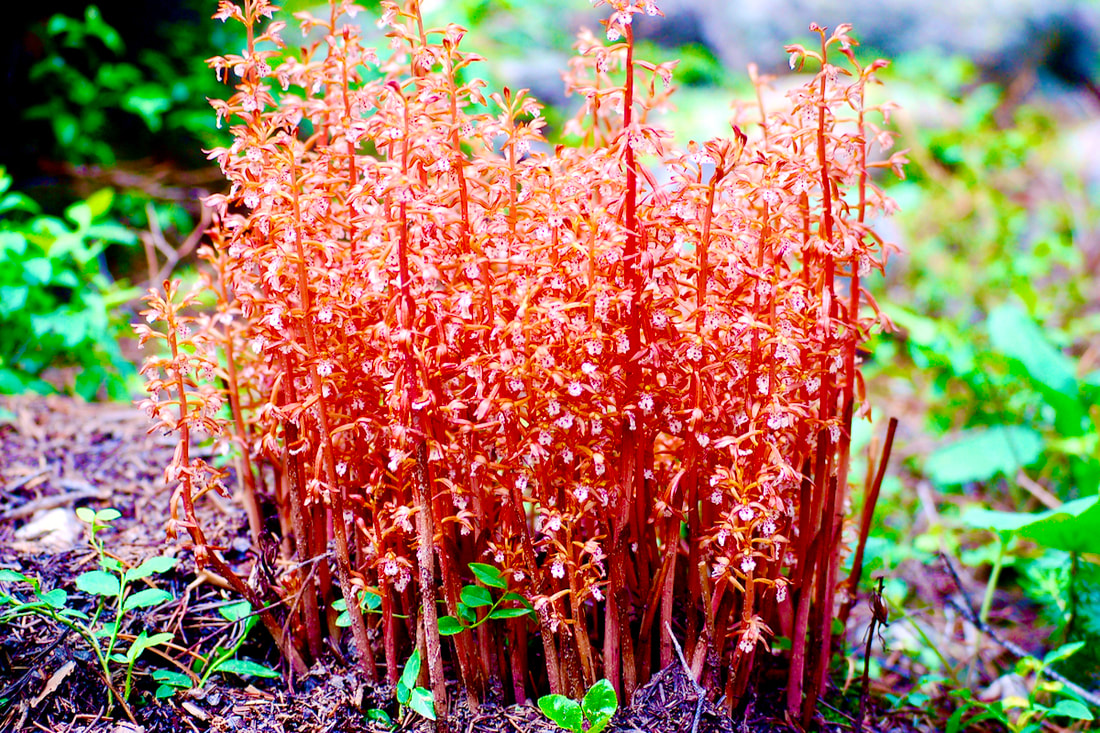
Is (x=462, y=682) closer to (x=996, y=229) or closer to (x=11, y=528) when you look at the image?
(x=11, y=528)

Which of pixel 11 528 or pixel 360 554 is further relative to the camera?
pixel 11 528

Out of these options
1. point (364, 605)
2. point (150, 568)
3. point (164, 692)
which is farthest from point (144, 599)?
point (364, 605)

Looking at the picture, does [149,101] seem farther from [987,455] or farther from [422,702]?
[987,455]

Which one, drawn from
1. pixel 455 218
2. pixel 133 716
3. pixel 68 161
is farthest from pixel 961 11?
pixel 133 716

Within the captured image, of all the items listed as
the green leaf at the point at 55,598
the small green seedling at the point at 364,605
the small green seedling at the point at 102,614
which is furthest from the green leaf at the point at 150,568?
the small green seedling at the point at 364,605

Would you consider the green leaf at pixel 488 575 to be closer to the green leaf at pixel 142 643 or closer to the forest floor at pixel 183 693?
the forest floor at pixel 183 693

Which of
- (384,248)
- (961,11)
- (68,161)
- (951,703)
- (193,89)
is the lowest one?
(951,703)
